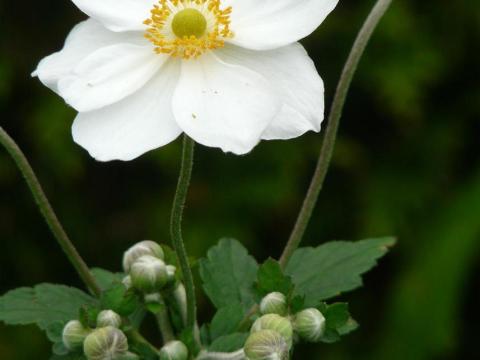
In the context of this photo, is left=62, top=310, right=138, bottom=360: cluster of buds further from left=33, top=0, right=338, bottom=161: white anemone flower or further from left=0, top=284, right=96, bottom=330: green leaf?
left=33, top=0, right=338, bottom=161: white anemone flower

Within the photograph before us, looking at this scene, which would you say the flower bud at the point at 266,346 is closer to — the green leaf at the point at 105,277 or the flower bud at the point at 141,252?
the flower bud at the point at 141,252


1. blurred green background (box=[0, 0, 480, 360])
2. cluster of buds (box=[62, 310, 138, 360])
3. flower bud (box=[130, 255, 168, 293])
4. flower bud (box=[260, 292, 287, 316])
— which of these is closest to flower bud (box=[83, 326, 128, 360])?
cluster of buds (box=[62, 310, 138, 360])

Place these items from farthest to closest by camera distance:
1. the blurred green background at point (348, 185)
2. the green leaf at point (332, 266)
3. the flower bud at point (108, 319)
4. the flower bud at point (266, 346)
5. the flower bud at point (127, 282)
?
1. the blurred green background at point (348, 185)
2. the green leaf at point (332, 266)
3. the flower bud at point (127, 282)
4. the flower bud at point (108, 319)
5. the flower bud at point (266, 346)

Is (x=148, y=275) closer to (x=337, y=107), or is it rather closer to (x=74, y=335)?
(x=74, y=335)

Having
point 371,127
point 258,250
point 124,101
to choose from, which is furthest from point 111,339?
point 371,127

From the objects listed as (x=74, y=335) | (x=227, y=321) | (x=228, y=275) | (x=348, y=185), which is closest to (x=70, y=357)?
(x=74, y=335)

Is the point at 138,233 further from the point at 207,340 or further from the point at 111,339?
the point at 111,339

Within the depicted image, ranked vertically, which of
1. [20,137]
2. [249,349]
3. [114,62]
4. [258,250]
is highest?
[20,137]

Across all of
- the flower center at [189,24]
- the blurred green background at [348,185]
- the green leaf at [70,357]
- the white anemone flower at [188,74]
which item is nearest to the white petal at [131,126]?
the white anemone flower at [188,74]
